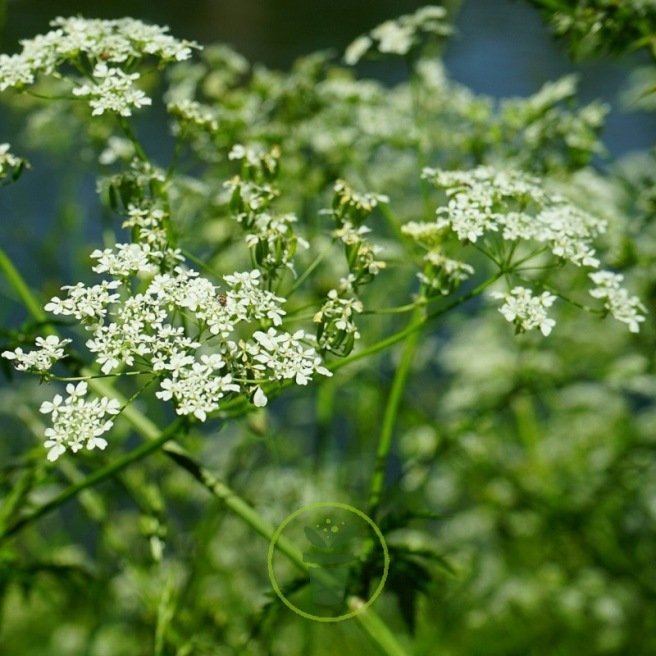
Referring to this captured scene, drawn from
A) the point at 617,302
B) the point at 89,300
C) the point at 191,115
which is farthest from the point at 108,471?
the point at 617,302

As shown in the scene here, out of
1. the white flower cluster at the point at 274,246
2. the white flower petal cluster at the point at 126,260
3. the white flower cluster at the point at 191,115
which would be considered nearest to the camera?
the white flower petal cluster at the point at 126,260

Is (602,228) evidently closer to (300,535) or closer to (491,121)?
(491,121)

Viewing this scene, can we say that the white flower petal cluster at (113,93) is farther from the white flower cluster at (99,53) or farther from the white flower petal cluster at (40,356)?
the white flower petal cluster at (40,356)

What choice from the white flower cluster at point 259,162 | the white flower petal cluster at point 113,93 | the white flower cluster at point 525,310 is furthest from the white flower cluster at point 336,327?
the white flower petal cluster at point 113,93

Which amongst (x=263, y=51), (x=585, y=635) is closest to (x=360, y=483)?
(x=585, y=635)

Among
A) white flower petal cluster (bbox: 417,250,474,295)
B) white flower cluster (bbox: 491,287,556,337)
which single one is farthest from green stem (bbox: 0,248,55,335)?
white flower cluster (bbox: 491,287,556,337)
